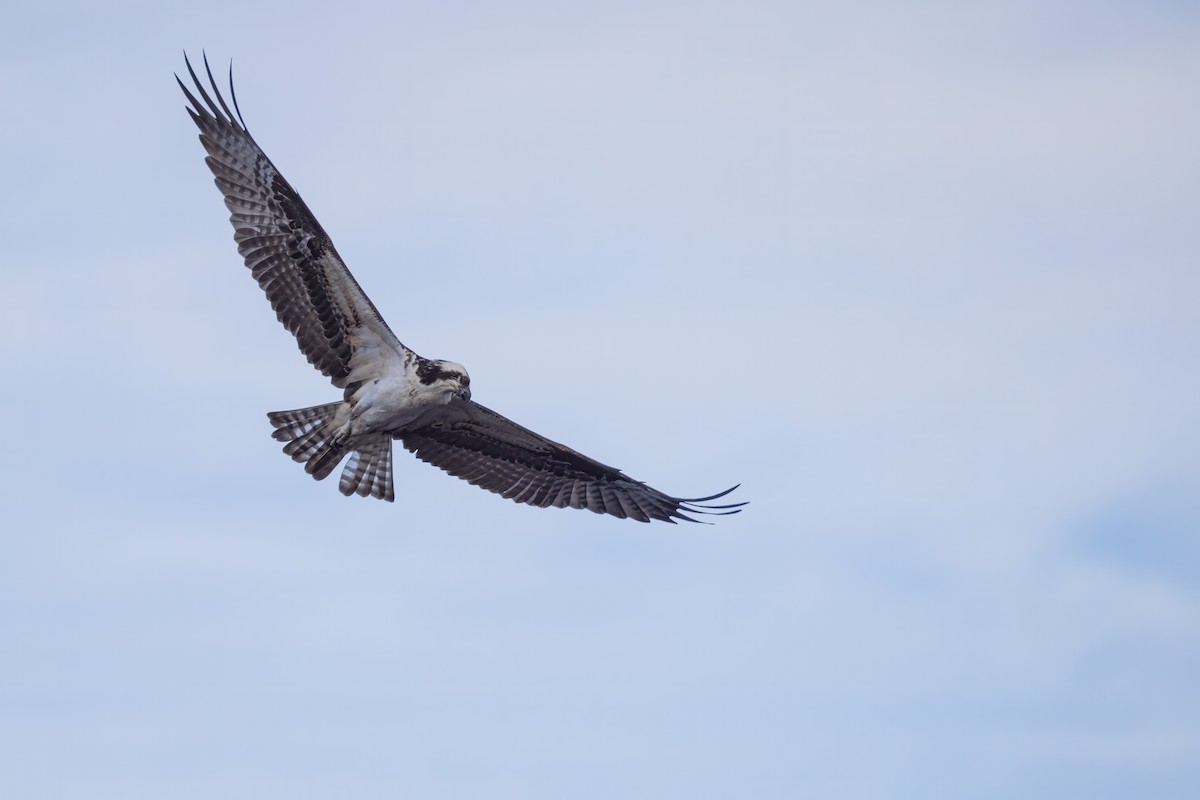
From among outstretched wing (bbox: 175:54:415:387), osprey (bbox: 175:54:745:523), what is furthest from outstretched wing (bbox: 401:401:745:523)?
outstretched wing (bbox: 175:54:415:387)

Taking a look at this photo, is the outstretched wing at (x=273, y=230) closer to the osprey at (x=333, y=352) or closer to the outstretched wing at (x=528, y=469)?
the osprey at (x=333, y=352)

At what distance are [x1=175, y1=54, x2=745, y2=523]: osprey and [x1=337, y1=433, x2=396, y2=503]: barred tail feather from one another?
0.01 metres

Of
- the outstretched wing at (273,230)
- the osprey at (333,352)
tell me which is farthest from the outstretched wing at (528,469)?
the outstretched wing at (273,230)

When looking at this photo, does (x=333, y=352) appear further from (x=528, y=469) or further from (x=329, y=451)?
(x=528, y=469)

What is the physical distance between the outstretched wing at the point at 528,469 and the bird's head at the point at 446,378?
50.6 inches

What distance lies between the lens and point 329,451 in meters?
22.7

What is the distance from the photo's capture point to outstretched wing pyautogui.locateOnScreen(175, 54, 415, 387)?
2177 centimetres

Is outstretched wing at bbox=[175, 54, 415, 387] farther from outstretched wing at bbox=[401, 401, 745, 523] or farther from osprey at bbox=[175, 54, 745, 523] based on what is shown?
outstretched wing at bbox=[401, 401, 745, 523]

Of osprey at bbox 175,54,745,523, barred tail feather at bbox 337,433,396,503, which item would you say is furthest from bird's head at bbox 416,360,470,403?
barred tail feather at bbox 337,433,396,503

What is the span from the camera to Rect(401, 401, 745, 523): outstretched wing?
23.6 meters

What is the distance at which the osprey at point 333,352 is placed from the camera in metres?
21.8

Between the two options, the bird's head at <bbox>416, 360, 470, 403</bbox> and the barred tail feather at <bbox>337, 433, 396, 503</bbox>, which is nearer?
the bird's head at <bbox>416, 360, 470, 403</bbox>

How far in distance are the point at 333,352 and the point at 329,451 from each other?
1191mm

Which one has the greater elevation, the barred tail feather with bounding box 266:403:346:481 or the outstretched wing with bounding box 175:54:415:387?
the outstretched wing with bounding box 175:54:415:387
